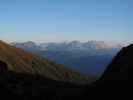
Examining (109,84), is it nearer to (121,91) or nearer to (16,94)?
(121,91)

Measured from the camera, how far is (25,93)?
47.4m

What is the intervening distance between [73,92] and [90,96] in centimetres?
513

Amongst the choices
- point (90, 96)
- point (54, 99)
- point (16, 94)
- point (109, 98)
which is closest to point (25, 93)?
point (16, 94)

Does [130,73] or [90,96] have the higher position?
[130,73]

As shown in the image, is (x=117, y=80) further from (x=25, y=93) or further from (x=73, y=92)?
(x=25, y=93)

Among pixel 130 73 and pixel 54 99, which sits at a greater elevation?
pixel 130 73

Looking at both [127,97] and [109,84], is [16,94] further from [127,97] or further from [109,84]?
[127,97]

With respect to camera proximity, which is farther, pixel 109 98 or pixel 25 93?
pixel 25 93

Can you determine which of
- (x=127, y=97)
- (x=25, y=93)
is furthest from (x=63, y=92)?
(x=127, y=97)

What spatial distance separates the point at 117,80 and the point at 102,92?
3708 millimetres

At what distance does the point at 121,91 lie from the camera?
4072 cm

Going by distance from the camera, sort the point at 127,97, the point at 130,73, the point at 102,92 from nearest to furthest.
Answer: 1. the point at 127,97
2. the point at 102,92
3. the point at 130,73

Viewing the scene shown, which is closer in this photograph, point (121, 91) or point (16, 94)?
point (121, 91)

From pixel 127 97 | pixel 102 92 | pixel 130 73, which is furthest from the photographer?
pixel 130 73
